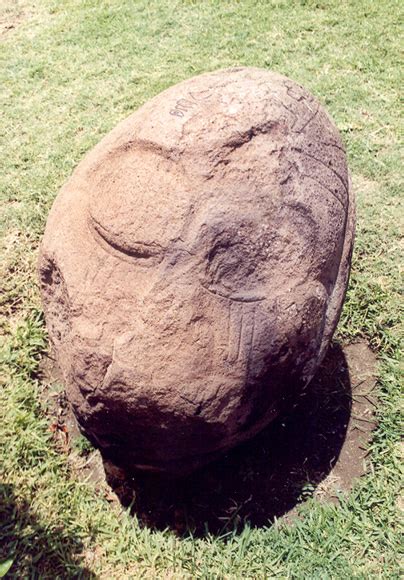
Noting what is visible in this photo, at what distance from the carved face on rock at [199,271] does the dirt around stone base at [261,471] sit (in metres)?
0.37

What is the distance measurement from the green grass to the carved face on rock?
0.47m

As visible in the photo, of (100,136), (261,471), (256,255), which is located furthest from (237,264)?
(100,136)

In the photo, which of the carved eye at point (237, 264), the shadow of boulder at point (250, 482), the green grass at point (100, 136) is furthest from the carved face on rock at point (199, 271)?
the green grass at point (100, 136)

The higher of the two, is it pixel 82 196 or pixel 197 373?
pixel 82 196

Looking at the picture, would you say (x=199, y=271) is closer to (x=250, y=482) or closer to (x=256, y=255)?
(x=256, y=255)

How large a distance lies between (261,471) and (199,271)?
1.08 m

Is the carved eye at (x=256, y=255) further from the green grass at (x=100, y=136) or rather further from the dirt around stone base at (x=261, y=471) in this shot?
the green grass at (x=100, y=136)

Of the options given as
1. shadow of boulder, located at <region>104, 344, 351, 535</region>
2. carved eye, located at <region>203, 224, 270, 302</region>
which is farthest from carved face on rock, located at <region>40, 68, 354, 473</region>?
shadow of boulder, located at <region>104, 344, 351, 535</region>

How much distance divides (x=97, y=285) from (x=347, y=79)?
3.06 m

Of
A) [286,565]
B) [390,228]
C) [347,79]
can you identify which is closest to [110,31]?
[347,79]

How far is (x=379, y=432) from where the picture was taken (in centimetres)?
278

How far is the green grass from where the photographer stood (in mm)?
2451

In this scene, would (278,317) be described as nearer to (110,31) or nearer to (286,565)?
(286,565)

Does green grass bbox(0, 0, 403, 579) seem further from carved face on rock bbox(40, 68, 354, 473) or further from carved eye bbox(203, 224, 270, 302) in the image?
carved eye bbox(203, 224, 270, 302)
